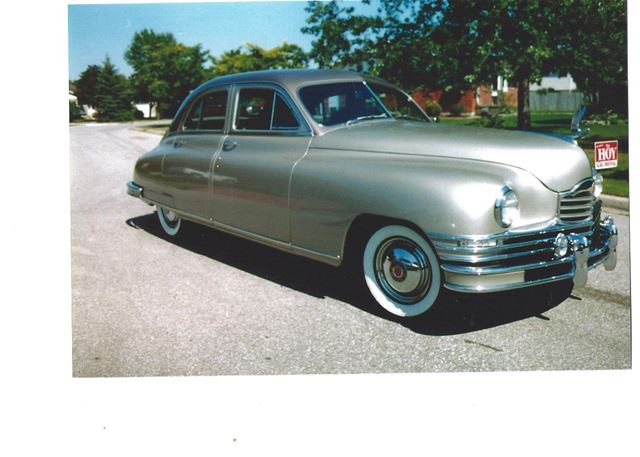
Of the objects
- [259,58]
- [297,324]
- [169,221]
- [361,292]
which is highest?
[259,58]

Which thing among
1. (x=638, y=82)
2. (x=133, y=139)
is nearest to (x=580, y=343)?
(x=638, y=82)

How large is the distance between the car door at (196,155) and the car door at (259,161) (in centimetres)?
16

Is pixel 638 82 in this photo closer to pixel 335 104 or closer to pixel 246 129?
pixel 335 104

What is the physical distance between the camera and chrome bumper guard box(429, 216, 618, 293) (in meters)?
3.13

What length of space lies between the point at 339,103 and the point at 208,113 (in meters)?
1.47

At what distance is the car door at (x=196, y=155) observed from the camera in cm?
487

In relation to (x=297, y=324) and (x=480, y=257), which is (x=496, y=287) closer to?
(x=480, y=257)

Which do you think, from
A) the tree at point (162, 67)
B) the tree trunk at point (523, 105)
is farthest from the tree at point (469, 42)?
the tree at point (162, 67)

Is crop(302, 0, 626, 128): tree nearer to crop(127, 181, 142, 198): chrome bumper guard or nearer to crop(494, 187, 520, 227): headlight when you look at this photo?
crop(127, 181, 142, 198): chrome bumper guard

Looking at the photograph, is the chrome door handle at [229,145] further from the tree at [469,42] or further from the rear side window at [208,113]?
the tree at [469,42]

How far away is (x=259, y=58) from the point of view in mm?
7055

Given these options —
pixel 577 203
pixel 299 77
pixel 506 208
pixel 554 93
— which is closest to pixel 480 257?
pixel 506 208

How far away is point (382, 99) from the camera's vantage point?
4465 mm

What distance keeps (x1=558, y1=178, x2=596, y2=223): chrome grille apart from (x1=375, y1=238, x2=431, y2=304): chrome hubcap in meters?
0.87
